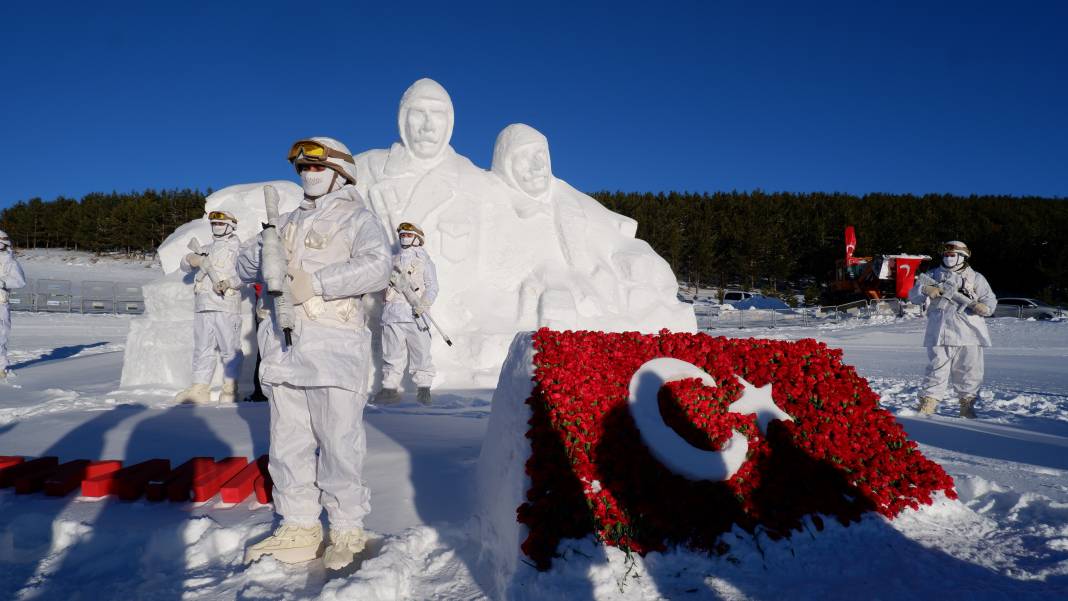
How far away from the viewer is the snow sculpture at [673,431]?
2.96m

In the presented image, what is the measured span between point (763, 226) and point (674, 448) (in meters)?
41.7

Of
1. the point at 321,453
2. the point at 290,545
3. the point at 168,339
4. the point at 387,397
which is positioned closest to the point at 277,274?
the point at 321,453

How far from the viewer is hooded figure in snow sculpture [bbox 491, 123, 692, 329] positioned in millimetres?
8930

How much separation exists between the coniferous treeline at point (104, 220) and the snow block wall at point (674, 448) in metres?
43.3

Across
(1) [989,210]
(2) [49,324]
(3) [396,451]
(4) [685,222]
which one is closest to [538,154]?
(3) [396,451]

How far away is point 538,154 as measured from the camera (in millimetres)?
9312

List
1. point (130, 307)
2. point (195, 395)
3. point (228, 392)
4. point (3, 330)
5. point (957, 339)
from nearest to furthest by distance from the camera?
1. point (195, 395)
2. point (228, 392)
3. point (957, 339)
4. point (3, 330)
5. point (130, 307)

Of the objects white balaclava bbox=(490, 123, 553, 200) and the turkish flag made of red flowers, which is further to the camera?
white balaclava bbox=(490, 123, 553, 200)

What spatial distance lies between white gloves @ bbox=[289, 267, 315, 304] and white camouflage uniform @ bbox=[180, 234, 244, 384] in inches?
166

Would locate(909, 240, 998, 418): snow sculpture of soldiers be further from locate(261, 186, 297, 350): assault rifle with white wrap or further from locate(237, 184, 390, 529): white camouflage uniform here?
locate(261, 186, 297, 350): assault rifle with white wrap

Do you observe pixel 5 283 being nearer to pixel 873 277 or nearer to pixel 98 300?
pixel 98 300

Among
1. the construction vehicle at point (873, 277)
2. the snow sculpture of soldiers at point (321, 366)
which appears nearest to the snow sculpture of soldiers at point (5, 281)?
the snow sculpture of soldiers at point (321, 366)

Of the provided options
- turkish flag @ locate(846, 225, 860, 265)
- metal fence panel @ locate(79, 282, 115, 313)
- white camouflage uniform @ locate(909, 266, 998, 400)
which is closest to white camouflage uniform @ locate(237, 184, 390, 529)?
white camouflage uniform @ locate(909, 266, 998, 400)

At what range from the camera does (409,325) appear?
706 cm
